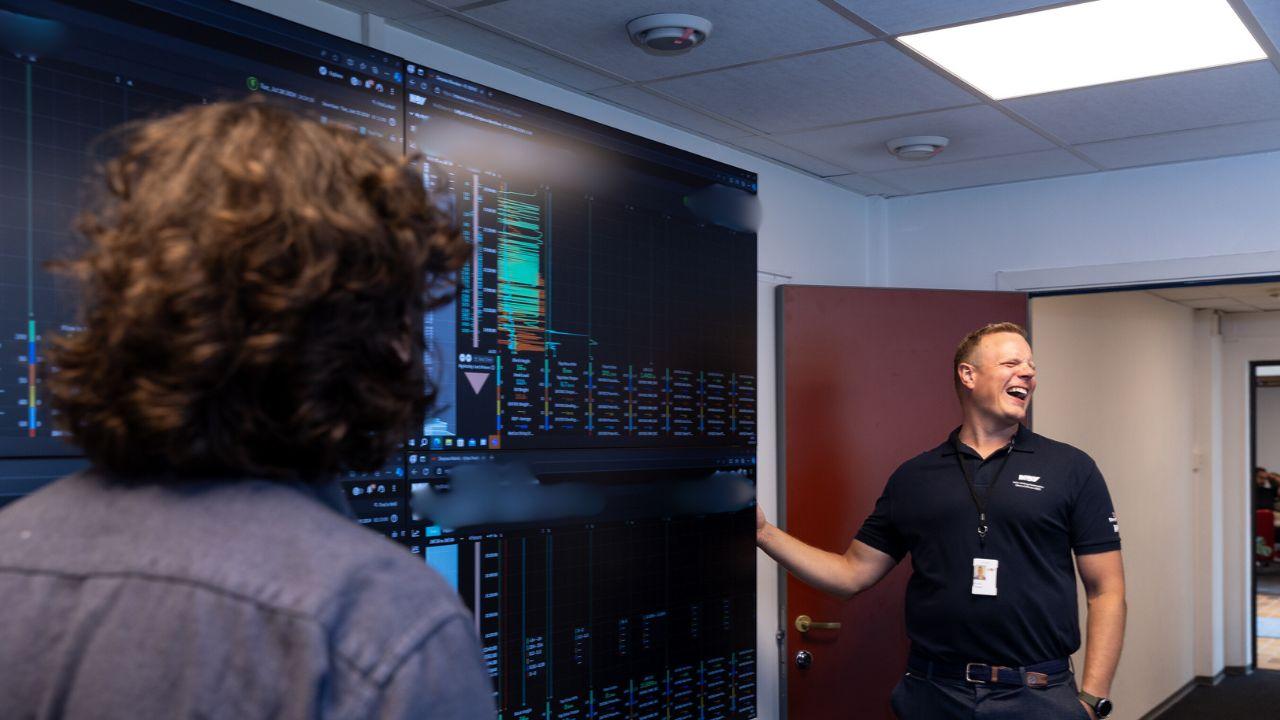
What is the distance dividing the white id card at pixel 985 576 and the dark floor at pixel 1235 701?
3836 millimetres

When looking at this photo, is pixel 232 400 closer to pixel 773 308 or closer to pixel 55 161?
pixel 55 161

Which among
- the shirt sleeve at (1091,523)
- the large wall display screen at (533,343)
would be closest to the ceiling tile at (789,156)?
the large wall display screen at (533,343)

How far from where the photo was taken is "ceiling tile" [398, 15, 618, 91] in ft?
7.99

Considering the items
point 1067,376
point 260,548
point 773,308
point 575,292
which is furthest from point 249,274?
point 1067,376

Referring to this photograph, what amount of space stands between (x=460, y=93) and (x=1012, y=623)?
169 centimetres

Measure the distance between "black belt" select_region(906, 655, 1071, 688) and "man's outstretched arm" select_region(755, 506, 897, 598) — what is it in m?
0.36

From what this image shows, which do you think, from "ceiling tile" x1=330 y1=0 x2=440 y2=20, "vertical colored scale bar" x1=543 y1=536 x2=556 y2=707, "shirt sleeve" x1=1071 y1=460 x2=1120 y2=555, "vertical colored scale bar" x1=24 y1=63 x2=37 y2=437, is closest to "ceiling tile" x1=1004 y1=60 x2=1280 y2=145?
"shirt sleeve" x1=1071 y1=460 x2=1120 y2=555

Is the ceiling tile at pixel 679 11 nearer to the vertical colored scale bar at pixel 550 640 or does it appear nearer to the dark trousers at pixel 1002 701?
the vertical colored scale bar at pixel 550 640

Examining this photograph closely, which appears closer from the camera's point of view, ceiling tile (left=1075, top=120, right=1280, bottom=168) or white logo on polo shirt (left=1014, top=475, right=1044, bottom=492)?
white logo on polo shirt (left=1014, top=475, right=1044, bottom=492)

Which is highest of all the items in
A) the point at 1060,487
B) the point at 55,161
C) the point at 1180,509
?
the point at 55,161

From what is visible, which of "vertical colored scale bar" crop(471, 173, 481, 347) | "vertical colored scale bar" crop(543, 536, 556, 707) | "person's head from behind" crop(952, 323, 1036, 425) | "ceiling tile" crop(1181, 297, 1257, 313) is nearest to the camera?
"vertical colored scale bar" crop(471, 173, 481, 347)

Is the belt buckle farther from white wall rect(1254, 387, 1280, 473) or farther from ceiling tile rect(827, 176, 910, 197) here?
white wall rect(1254, 387, 1280, 473)

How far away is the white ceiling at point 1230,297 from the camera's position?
5781 millimetres

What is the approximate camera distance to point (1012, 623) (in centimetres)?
252
